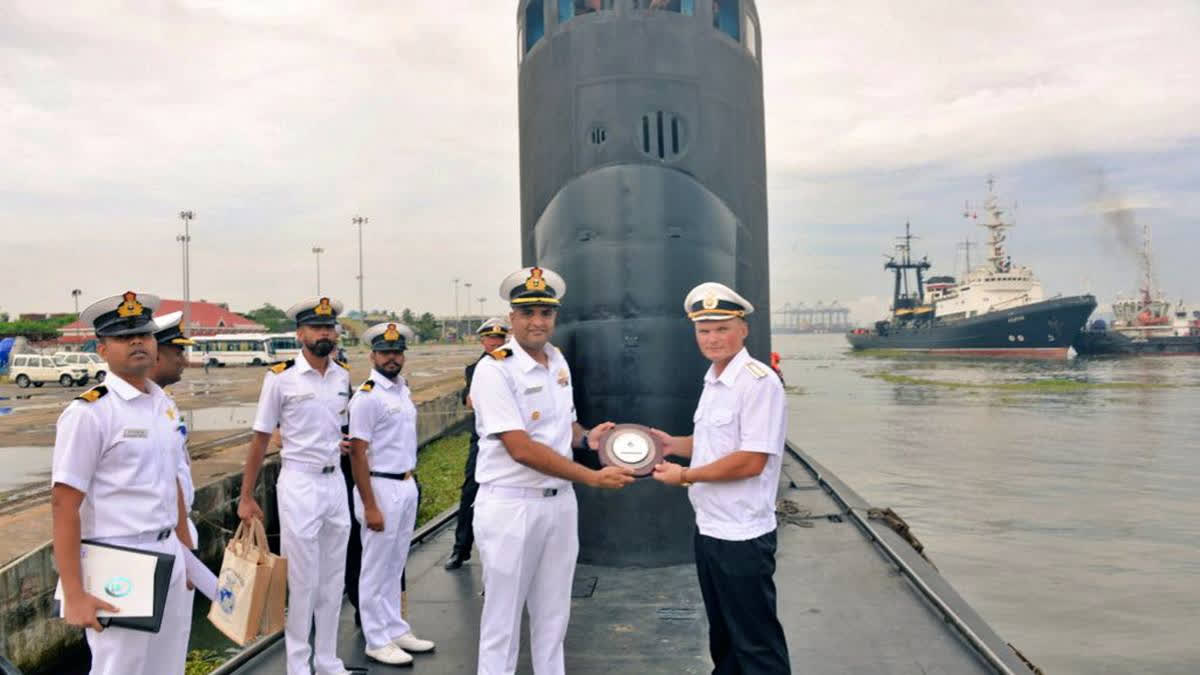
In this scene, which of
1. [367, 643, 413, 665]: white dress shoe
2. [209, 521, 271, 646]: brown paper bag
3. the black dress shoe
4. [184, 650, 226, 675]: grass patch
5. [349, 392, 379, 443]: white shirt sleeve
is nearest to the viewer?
[209, 521, 271, 646]: brown paper bag

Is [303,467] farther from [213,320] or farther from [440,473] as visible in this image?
[213,320]

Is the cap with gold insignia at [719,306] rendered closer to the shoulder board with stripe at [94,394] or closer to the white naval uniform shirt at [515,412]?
the white naval uniform shirt at [515,412]

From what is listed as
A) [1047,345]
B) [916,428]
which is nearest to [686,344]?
[916,428]

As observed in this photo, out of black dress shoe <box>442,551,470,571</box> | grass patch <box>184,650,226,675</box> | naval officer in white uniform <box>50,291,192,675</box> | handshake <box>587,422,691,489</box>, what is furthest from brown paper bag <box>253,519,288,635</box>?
grass patch <box>184,650,226,675</box>

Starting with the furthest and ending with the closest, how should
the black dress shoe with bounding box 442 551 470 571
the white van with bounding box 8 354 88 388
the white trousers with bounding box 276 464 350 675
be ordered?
the white van with bounding box 8 354 88 388 → the black dress shoe with bounding box 442 551 470 571 → the white trousers with bounding box 276 464 350 675

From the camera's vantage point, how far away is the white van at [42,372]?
30.9m

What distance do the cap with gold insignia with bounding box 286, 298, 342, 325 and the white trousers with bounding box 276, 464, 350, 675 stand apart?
730 millimetres

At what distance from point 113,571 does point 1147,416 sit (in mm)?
28508

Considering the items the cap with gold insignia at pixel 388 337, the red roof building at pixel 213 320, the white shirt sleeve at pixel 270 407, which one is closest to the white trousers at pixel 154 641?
the white shirt sleeve at pixel 270 407

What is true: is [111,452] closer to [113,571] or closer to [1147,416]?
[113,571]

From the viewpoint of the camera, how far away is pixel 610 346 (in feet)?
15.4

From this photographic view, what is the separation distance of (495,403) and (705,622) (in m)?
1.86

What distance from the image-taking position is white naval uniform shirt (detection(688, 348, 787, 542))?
300 cm

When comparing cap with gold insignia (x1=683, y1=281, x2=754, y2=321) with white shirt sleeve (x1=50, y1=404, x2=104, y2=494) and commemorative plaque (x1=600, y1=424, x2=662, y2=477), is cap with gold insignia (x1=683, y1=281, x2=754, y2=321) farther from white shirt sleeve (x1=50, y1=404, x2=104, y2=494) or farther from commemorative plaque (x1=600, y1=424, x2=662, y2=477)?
white shirt sleeve (x1=50, y1=404, x2=104, y2=494)
